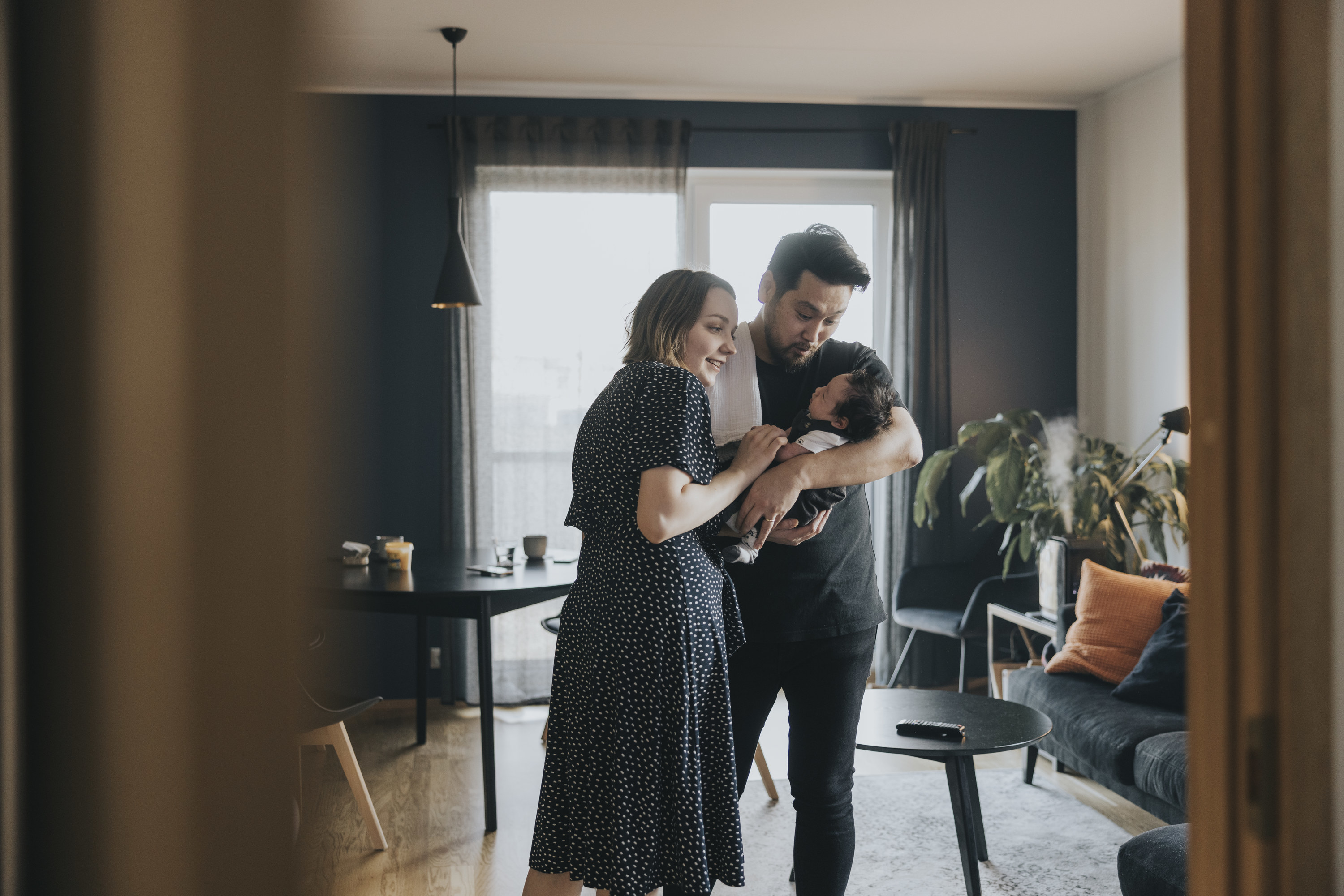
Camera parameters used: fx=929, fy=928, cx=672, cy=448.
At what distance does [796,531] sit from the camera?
174 cm

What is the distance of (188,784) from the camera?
0.37 meters

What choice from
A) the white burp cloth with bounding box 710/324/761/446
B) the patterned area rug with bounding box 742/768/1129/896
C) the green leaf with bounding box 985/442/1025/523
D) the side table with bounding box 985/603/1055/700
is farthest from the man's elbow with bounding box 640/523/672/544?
the green leaf with bounding box 985/442/1025/523

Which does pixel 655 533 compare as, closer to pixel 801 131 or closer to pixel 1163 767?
pixel 1163 767

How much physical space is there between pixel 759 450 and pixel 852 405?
226mm

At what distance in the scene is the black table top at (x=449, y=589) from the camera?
2781mm

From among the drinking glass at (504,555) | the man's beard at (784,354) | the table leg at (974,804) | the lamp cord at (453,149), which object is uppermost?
the lamp cord at (453,149)

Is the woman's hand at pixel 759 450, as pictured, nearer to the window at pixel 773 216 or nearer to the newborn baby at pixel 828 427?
the newborn baby at pixel 828 427

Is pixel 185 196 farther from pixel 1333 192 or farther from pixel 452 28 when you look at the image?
pixel 452 28

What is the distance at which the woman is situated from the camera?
156 cm

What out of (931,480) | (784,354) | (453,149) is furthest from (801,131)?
(784,354)

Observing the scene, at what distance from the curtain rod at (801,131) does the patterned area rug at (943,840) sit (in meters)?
3.02

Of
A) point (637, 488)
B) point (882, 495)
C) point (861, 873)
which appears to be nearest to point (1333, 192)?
point (637, 488)

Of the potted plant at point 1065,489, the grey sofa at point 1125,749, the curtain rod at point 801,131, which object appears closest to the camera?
the grey sofa at point 1125,749

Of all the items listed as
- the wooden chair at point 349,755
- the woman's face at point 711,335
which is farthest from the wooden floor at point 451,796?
the woman's face at point 711,335
